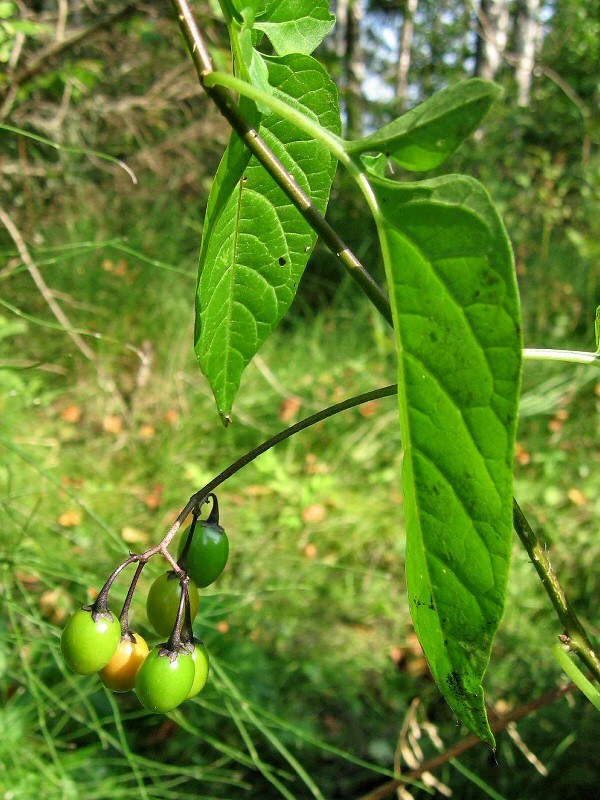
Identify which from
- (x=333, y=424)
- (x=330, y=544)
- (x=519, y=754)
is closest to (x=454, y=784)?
(x=519, y=754)

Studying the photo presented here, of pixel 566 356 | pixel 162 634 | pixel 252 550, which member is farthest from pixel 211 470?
pixel 566 356

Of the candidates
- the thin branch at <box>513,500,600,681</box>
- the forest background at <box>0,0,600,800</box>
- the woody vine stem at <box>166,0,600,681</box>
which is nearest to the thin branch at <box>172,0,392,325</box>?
the woody vine stem at <box>166,0,600,681</box>

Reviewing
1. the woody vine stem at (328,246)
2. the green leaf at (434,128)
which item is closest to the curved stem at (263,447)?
the woody vine stem at (328,246)

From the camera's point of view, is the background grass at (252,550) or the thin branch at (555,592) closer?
the thin branch at (555,592)

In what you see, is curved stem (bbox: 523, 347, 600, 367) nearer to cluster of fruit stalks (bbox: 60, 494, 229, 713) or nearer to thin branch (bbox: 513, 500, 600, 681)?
thin branch (bbox: 513, 500, 600, 681)

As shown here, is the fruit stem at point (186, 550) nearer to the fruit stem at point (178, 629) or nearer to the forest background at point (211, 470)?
the fruit stem at point (178, 629)

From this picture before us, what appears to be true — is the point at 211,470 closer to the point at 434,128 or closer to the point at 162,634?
the point at 162,634
